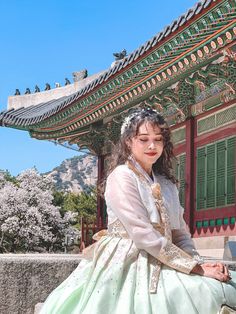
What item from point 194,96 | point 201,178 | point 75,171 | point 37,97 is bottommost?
point 75,171

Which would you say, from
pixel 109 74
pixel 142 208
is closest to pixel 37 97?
pixel 109 74

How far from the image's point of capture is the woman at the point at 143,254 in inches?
132

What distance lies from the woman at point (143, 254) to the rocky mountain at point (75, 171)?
10536 centimetres

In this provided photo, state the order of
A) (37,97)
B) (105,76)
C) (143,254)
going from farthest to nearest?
1. (37,97)
2. (105,76)
3. (143,254)

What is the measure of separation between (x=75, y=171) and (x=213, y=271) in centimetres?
11864

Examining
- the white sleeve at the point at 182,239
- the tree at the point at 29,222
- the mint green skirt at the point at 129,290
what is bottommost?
the tree at the point at 29,222

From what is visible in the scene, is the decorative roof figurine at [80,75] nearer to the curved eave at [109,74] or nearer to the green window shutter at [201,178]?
the curved eave at [109,74]

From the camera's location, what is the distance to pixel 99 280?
3.53m

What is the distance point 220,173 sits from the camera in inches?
480

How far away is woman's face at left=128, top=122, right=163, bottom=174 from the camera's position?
3787 mm

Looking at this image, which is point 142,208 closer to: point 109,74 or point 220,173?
point 220,173

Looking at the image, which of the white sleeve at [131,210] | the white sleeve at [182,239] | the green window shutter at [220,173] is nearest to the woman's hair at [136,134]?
the white sleeve at [131,210]

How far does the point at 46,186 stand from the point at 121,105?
13259 mm

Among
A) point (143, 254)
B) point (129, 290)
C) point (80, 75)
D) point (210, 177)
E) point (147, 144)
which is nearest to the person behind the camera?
point (129, 290)
